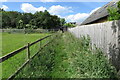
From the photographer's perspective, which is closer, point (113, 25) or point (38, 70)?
point (113, 25)

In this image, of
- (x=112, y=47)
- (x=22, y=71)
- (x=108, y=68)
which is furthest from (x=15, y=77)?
(x=112, y=47)

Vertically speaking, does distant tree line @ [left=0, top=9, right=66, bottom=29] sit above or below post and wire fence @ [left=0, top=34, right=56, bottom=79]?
above

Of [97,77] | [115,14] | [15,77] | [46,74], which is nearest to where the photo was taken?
[97,77]

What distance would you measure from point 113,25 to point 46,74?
2252mm

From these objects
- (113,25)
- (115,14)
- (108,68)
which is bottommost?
(108,68)

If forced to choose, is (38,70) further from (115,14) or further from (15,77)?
(115,14)

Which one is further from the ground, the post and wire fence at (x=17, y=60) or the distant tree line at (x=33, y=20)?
the distant tree line at (x=33, y=20)

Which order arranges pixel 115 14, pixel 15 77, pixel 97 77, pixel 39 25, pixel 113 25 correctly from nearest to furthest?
pixel 97 77, pixel 15 77, pixel 113 25, pixel 115 14, pixel 39 25

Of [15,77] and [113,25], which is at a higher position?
[113,25]

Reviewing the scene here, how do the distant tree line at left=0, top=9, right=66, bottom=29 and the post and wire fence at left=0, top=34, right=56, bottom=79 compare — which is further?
the distant tree line at left=0, top=9, right=66, bottom=29

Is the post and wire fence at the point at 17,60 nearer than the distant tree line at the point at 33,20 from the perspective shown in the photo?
Yes

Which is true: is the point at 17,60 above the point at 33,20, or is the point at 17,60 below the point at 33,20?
A: below

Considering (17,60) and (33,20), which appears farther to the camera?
(33,20)

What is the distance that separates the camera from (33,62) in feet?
16.2
